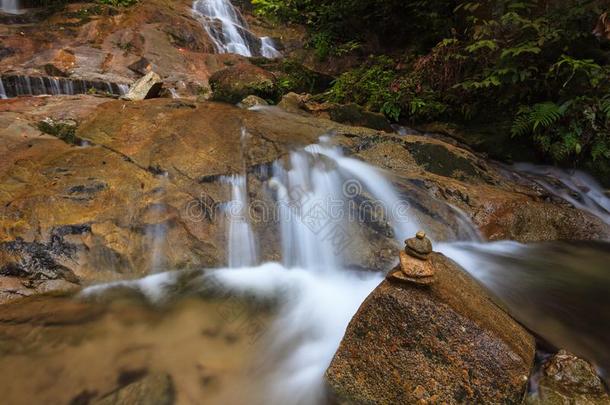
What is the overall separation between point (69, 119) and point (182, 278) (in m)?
3.15

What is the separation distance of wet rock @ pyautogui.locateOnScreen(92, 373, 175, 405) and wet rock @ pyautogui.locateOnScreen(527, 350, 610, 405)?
7.82 ft

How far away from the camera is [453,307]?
2236 millimetres

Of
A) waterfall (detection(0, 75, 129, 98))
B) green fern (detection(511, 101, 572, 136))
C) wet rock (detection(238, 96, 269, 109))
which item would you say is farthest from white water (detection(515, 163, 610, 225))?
waterfall (detection(0, 75, 129, 98))

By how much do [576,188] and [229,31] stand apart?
12098 mm

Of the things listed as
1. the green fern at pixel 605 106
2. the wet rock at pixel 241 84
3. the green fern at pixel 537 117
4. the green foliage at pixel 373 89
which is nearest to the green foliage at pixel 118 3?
the wet rock at pixel 241 84

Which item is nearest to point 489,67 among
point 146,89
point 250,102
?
point 250,102

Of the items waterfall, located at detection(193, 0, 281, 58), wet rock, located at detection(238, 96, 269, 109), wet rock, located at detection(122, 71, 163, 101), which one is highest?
waterfall, located at detection(193, 0, 281, 58)

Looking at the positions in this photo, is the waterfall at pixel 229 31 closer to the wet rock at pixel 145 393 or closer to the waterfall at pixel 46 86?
the waterfall at pixel 46 86

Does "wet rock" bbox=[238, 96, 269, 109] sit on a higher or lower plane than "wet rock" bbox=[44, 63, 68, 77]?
lower

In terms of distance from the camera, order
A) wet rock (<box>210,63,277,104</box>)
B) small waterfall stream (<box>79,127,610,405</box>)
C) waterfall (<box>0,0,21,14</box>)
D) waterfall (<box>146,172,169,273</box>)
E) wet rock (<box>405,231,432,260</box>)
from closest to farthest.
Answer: wet rock (<box>405,231,432,260</box>), small waterfall stream (<box>79,127,610,405</box>), waterfall (<box>146,172,169,273</box>), wet rock (<box>210,63,277,104</box>), waterfall (<box>0,0,21,14</box>)

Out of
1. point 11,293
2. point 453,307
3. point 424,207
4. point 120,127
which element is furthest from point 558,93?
point 11,293

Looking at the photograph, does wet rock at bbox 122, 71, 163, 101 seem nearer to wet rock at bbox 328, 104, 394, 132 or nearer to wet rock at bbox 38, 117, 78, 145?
wet rock at bbox 38, 117, 78, 145

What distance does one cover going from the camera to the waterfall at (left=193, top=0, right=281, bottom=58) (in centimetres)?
1239

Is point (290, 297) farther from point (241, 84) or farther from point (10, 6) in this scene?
point (10, 6)
